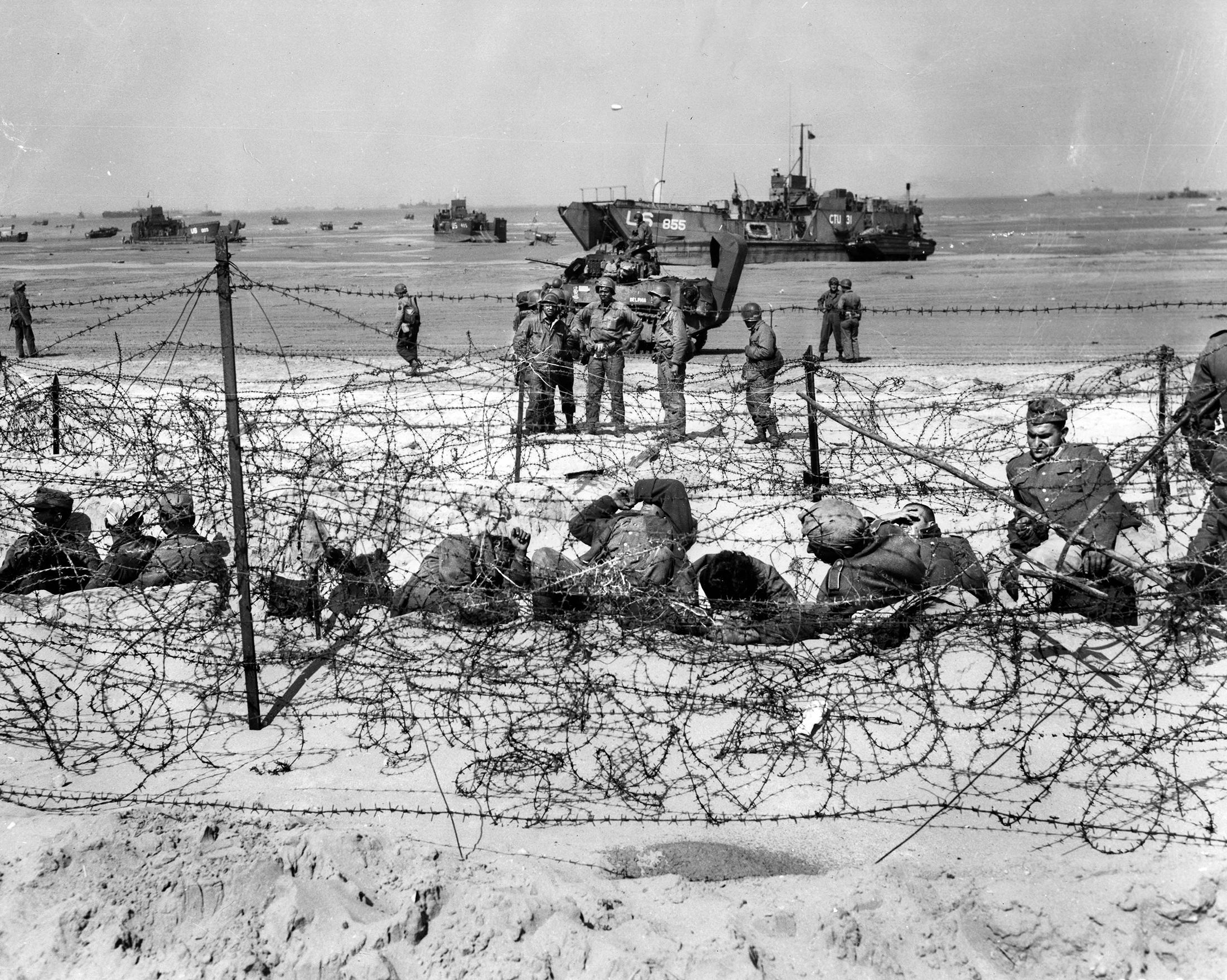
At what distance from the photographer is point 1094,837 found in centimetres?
445

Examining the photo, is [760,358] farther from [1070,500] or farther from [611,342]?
[1070,500]

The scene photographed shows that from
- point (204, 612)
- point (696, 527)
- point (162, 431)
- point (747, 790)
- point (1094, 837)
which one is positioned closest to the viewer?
point (1094, 837)

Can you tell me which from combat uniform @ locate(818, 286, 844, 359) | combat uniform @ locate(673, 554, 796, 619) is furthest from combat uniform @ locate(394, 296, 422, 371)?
combat uniform @ locate(673, 554, 796, 619)

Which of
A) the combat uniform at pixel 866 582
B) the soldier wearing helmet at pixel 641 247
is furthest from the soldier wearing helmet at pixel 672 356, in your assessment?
the soldier wearing helmet at pixel 641 247

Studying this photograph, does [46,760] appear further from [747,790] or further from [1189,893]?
[1189,893]

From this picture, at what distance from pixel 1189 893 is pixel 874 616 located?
1872mm

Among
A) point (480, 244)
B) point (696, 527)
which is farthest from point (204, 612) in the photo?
point (480, 244)

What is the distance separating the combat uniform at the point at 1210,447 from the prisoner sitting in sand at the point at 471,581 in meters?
3.23

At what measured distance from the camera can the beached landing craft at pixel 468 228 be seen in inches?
2206

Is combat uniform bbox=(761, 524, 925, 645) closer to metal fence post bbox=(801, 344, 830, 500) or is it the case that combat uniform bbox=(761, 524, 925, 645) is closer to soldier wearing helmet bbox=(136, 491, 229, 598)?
metal fence post bbox=(801, 344, 830, 500)

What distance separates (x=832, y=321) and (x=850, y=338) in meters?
0.36

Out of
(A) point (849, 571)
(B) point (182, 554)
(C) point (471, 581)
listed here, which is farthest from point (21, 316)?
(A) point (849, 571)

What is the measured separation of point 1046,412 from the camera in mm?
6793

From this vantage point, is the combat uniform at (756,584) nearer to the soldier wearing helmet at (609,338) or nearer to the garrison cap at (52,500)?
the garrison cap at (52,500)
